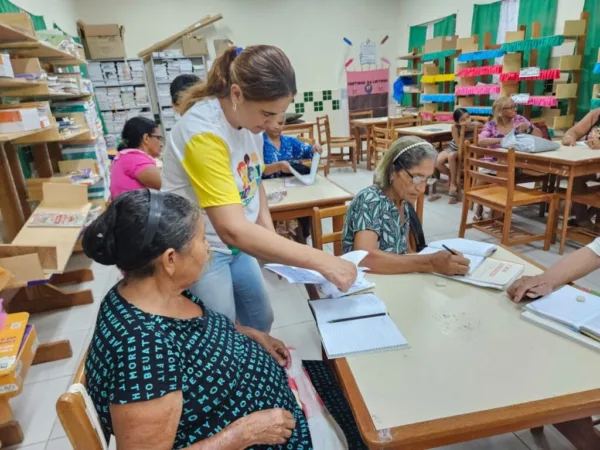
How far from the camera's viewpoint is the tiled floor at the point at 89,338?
1626mm

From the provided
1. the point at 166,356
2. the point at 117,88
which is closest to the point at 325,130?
the point at 117,88

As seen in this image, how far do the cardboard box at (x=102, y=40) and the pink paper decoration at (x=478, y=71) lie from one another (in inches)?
220

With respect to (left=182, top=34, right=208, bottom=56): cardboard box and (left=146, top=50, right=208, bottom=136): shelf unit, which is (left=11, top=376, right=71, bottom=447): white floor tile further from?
(left=182, top=34, right=208, bottom=56): cardboard box

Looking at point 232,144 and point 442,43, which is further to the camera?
point 442,43

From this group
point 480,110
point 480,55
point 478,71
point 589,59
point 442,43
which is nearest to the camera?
point 589,59

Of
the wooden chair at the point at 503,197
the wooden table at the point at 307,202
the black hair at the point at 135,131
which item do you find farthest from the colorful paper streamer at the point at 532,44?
the black hair at the point at 135,131

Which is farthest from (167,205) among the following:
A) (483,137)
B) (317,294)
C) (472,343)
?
(483,137)

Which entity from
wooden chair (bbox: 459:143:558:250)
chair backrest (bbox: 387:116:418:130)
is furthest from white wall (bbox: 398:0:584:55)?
wooden chair (bbox: 459:143:558:250)

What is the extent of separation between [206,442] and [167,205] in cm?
54

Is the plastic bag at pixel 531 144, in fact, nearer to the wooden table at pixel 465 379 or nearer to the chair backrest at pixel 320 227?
the chair backrest at pixel 320 227

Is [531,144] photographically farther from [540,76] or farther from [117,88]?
[117,88]

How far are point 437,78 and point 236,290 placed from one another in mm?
6772

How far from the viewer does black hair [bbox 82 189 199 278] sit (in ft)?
2.87

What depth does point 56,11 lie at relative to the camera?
5.49 metres
